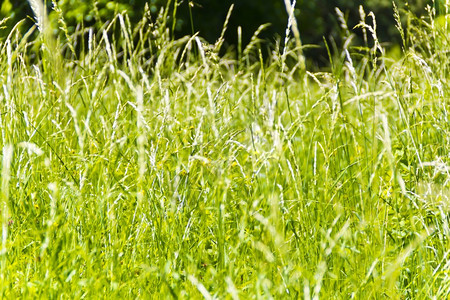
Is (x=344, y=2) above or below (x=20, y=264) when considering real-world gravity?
below

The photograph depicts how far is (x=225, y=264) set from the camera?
1719mm

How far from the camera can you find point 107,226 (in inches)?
80.9

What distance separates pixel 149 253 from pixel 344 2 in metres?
11.9

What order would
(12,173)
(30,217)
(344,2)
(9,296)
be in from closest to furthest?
(9,296)
(30,217)
(12,173)
(344,2)

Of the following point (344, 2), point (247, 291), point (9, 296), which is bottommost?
point (344, 2)

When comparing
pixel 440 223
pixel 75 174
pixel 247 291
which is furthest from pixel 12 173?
pixel 440 223

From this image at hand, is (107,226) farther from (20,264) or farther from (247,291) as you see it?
(247,291)

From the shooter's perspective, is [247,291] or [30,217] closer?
[247,291]

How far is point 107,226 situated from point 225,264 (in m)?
0.50

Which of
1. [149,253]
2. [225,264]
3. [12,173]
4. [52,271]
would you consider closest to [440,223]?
[225,264]

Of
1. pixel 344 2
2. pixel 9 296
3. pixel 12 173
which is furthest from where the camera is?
pixel 344 2

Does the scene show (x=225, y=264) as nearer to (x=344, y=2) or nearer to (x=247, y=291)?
(x=247, y=291)

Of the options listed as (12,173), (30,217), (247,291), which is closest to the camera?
(247,291)

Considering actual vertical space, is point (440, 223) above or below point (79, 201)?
below
